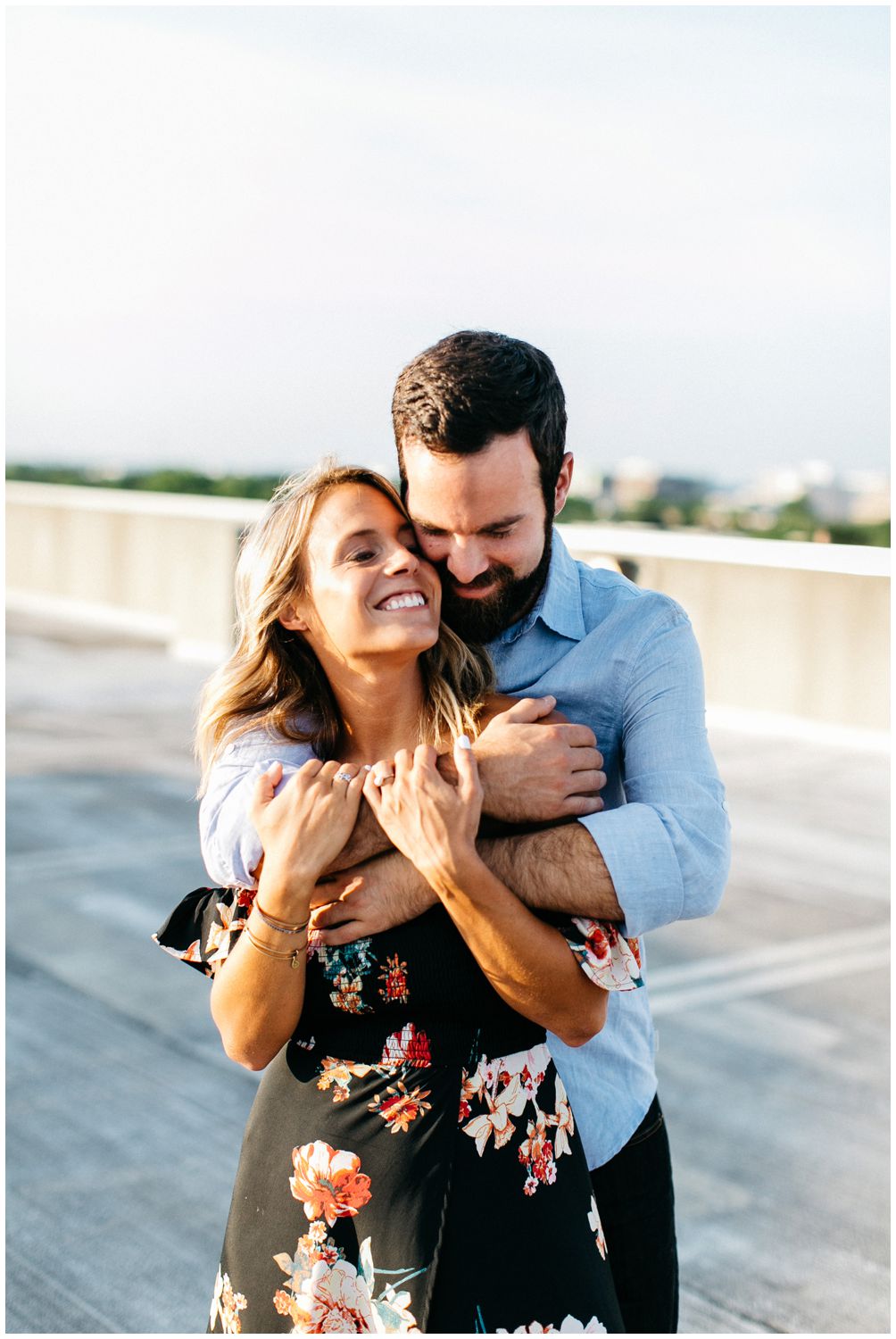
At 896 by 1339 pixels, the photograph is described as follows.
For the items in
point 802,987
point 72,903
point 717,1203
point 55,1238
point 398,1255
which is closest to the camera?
point 398,1255

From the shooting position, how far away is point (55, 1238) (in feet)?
14.0

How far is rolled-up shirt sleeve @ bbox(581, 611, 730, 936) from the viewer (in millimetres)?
1939

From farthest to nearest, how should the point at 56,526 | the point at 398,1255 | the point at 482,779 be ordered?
the point at 56,526 → the point at 482,779 → the point at 398,1255

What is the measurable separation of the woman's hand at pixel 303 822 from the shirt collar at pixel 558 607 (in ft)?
1.17

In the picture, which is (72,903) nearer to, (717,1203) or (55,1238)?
(55,1238)

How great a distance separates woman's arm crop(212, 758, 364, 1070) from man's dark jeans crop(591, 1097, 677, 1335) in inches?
24.6

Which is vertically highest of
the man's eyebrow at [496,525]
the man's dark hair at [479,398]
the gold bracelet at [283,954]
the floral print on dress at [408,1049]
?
the man's dark hair at [479,398]

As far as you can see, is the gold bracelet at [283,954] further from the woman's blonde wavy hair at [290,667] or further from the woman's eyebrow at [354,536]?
the woman's eyebrow at [354,536]

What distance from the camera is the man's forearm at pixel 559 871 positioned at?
1948mm

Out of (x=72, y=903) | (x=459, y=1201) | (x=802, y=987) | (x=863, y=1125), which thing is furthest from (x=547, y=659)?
(x=72, y=903)

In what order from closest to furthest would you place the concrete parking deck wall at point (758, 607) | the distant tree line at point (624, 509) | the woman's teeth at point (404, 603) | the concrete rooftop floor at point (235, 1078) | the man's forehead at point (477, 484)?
the man's forehead at point (477, 484), the woman's teeth at point (404, 603), the concrete rooftop floor at point (235, 1078), the concrete parking deck wall at point (758, 607), the distant tree line at point (624, 509)

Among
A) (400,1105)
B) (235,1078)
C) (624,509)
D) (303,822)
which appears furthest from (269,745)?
(624,509)

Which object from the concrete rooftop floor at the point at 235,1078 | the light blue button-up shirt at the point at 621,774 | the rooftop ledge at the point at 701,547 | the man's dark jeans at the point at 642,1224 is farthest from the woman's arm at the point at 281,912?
the rooftop ledge at the point at 701,547

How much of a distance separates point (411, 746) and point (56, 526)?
55.1 ft
